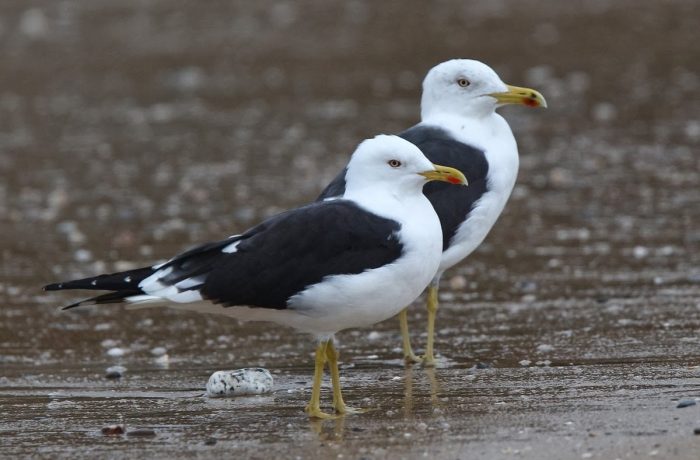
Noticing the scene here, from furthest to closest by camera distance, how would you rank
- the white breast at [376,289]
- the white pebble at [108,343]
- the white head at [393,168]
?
the white pebble at [108,343], the white head at [393,168], the white breast at [376,289]

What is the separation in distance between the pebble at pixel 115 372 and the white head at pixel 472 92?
2.21 m

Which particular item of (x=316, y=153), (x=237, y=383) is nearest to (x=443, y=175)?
(x=237, y=383)

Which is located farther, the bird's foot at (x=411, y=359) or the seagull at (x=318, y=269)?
the bird's foot at (x=411, y=359)

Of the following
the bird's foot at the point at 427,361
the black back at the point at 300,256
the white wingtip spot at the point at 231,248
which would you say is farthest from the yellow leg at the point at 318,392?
the bird's foot at the point at 427,361

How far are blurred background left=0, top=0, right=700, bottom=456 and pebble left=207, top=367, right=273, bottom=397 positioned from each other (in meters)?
0.32

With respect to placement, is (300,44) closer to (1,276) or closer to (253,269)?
(1,276)

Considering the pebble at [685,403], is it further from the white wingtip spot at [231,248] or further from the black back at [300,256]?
the white wingtip spot at [231,248]

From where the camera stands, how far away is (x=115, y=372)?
22.0 ft

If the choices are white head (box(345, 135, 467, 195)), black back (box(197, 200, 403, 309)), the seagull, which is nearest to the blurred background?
the seagull

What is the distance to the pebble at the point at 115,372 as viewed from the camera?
21.9 ft

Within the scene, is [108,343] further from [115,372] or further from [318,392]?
[318,392]

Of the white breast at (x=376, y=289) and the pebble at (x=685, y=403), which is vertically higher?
the white breast at (x=376, y=289)

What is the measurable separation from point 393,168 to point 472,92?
1654 millimetres

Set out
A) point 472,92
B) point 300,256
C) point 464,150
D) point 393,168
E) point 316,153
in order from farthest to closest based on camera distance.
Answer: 1. point 316,153
2. point 472,92
3. point 464,150
4. point 393,168
5. point 300,256
